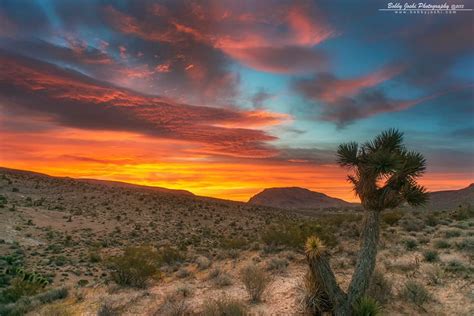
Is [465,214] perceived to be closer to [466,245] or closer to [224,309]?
[466,245]

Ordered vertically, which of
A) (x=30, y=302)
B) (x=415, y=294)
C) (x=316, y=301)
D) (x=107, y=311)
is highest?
(x=415, y=294)

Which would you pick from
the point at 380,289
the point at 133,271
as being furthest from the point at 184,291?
the point at 380,289

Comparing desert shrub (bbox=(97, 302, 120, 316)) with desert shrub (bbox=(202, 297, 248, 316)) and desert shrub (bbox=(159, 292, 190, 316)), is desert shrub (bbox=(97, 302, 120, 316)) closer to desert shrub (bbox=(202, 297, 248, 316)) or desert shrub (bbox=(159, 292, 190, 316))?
desert shrub (bbox=(159, 292, 190, 316))

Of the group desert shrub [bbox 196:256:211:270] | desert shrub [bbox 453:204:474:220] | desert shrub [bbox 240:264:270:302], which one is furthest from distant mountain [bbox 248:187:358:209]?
desert shrub [bbox 240:264:270:302]

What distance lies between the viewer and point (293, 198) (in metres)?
171

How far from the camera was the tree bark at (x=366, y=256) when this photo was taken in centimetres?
1009

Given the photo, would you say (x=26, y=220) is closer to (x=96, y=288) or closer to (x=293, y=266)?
(x=96, y=288)

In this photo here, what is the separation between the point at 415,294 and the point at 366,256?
7.39 ft

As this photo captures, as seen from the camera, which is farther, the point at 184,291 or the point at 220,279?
the point at 220,279

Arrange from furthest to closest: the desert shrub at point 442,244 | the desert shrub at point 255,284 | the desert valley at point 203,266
→ the desert shrub at point 442,244 → the desert shrub at point 255,284 → the desert valley at point 203,266

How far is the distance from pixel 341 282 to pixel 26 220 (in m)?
30.8

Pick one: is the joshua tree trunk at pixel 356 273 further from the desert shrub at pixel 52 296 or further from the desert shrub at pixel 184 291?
the desert shrub at pixel 52 296

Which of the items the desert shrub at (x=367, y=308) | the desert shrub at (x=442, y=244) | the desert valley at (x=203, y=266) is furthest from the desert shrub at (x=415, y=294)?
the desert shrub at (x=442, y=244)

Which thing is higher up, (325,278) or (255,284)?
(325,278)
